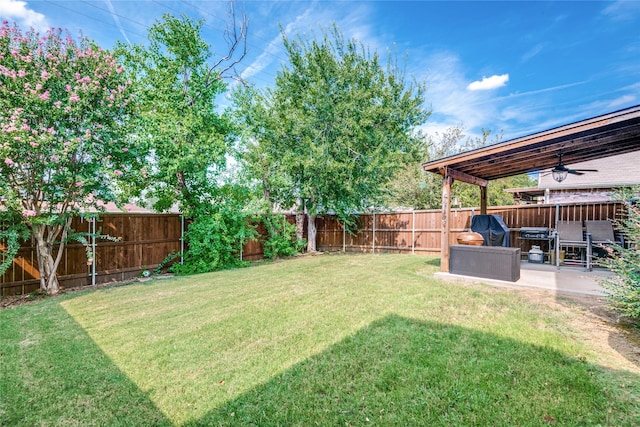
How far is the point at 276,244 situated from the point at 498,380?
8.61 meters

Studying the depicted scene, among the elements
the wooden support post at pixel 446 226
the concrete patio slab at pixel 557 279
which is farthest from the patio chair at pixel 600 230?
the wooden support post at pixel 446 226

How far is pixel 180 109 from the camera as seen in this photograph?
8.05m

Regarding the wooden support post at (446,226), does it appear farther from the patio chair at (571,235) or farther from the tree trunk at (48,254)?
the tree trunk at (48,254)

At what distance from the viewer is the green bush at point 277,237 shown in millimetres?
10266

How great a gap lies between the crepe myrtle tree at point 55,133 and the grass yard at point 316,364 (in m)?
1.93

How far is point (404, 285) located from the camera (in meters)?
5.38

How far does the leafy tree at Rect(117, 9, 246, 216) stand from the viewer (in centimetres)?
746

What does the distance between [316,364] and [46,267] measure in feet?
20.7

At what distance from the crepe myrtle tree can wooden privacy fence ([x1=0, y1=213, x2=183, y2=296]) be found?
301 millimetres

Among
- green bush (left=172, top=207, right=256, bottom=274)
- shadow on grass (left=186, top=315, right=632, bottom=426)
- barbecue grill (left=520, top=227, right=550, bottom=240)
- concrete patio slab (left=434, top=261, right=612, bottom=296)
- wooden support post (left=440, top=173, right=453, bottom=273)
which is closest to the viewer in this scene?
shadow on grass (left=186, top=315, right=632, bottom=426)

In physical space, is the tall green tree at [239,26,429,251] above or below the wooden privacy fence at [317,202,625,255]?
above

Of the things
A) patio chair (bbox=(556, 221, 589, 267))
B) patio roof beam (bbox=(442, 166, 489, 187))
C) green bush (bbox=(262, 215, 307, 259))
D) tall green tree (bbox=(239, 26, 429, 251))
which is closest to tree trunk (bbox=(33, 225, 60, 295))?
green bush (bbox=(262, 215, 307, 259))

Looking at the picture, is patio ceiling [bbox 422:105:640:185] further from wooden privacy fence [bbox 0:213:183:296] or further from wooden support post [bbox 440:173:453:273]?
wooden privacy fence [bbox 0:213:183:296]

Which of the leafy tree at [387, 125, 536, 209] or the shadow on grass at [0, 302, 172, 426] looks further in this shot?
the leafy tree at [387, 125, 536, 209]
